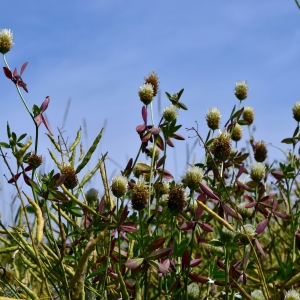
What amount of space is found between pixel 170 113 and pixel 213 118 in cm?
18

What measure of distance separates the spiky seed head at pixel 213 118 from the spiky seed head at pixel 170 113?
0.16m

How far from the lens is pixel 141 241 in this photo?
44.4 inches

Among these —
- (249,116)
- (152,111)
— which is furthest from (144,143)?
(249,116)

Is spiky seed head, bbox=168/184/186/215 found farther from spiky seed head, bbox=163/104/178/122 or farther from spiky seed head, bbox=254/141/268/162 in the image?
spiky seed head, bbox=254/141/268/162

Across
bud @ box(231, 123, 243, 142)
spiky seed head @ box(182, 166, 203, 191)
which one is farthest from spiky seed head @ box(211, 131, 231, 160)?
bud @ box(231, 123, 243, 142)

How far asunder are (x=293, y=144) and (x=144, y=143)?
0.69 metres

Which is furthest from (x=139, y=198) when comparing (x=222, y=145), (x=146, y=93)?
(x=146, y=93)

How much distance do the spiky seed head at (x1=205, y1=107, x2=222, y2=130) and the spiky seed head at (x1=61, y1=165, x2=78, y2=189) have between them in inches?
20.8

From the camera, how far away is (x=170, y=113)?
148 centimetres

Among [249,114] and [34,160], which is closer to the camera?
[34,160]

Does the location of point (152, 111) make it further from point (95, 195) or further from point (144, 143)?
point (95, 195)

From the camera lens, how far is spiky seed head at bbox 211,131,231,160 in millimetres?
1344

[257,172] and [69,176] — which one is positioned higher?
[257,172]

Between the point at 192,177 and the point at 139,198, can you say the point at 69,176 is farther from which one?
the point at 192,177
